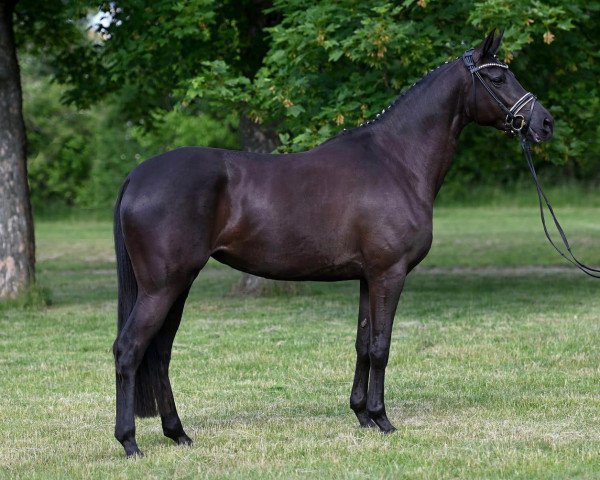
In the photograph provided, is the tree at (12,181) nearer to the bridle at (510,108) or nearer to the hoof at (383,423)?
the bridle at (510,108)

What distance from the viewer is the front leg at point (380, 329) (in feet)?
23.5

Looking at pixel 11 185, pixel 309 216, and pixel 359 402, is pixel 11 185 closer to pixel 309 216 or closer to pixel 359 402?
pixel 359 402

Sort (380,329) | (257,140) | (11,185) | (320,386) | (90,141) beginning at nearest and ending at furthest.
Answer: (380,329) < (320,386) < (11,185) < (257,140) < (90,141)

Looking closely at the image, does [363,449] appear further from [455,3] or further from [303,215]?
[455,3]

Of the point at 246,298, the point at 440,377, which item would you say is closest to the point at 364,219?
the point at 440,377

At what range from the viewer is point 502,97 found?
7.48 m

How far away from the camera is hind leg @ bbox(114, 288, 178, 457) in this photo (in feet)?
21.9

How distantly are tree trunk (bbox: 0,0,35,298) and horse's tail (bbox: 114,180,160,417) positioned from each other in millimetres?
8434

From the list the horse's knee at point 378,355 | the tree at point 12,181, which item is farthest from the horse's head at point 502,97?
the tree at point 12,181

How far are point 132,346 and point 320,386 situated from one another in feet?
9.22

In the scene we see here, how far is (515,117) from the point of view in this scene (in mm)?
7457

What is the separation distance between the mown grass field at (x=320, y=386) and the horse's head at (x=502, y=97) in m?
1.97

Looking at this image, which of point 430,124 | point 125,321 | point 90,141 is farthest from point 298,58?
point 90,141

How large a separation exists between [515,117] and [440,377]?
286 centimetres
